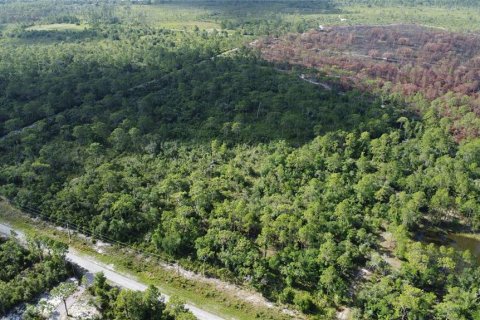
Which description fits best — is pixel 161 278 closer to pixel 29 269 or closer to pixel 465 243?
pixel 29 269

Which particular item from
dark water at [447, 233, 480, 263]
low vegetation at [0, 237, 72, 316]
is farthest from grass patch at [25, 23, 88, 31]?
dark water at [447, 233, 480, 263]

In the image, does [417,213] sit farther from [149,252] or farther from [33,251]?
[33,251]

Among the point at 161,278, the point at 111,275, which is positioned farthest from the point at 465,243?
the point at 111,275

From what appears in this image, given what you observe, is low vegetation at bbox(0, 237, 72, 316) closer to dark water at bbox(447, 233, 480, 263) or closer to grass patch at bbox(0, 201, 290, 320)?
grass patch at bbox(0, 201, 290, 320)

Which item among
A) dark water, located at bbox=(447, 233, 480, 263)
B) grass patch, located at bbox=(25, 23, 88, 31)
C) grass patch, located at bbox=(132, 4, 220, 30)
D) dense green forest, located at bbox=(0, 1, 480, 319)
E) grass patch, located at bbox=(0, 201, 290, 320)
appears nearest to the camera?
grass patch, located at bbox=(0, 201, 290, 320)

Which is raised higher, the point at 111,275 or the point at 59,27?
the point at 59,27

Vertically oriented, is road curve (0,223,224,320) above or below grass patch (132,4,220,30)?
below
